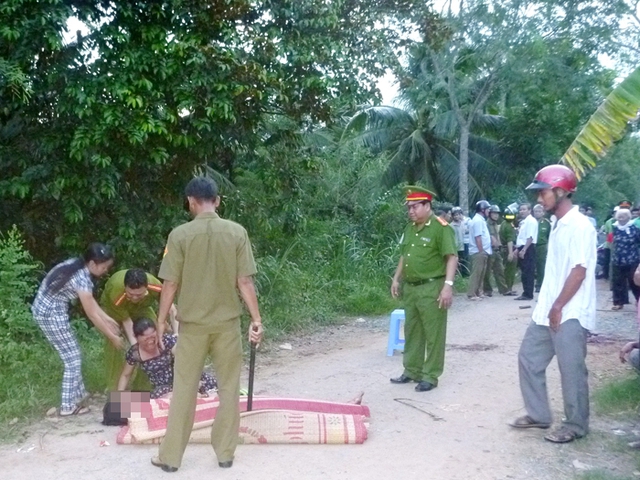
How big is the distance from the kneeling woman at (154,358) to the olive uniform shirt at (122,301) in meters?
0.30

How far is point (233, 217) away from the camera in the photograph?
1042 centimetres

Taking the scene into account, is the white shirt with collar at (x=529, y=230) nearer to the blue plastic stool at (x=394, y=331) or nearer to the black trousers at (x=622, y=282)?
the black trousers at (x=622, y=282)

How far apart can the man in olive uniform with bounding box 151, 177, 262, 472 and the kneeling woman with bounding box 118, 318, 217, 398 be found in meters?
1.31

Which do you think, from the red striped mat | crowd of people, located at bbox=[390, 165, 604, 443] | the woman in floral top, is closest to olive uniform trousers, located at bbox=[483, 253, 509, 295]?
the woman in floral top

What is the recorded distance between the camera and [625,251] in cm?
1205

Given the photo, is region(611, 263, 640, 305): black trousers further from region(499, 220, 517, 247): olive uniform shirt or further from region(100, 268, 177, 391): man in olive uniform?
region(100, 268, 177, 391): man in olive uniform

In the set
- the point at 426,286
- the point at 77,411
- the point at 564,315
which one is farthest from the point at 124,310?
the point at 564,315

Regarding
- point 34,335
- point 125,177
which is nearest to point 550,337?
point 34,335

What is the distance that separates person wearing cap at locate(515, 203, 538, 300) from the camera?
13.6 metres

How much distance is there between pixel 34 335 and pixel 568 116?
19.0 meters

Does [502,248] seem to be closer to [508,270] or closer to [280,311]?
[508,270]

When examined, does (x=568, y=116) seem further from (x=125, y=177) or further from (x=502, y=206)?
(x=125, y=177)

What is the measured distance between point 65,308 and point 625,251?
28.6 ft

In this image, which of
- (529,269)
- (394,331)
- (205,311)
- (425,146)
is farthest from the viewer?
(425,146)
